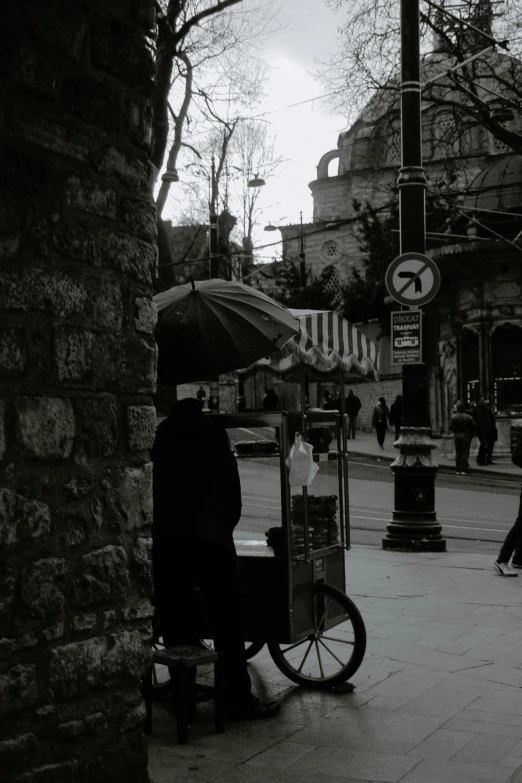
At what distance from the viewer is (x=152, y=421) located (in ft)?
16.0

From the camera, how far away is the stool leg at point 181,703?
17.7 feet

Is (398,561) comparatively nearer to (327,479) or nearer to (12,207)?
(327,479)

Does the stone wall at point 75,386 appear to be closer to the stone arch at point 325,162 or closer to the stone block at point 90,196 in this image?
the stone block at point 90,196

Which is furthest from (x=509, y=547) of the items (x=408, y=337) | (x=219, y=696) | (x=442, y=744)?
(x=219, y=696)

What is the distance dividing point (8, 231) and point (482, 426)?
23948mm

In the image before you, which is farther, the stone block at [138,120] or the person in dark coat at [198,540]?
the person in dark coat at [198,540]

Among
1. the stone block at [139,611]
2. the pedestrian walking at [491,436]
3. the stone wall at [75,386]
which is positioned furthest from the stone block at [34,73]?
the pedestrian walking at [491,436]

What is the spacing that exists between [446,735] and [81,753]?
2.10m

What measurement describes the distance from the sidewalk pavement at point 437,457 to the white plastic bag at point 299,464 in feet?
49.2

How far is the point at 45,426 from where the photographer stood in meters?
4.21

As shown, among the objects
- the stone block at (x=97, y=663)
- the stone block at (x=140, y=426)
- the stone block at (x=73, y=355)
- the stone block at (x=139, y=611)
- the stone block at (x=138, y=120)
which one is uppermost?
the stone block at (x=138, y=120)

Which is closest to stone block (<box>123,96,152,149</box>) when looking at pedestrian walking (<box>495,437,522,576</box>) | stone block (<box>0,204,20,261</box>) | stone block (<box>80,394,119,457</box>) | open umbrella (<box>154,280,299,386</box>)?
stone block (<box>0,204,20,261</box>)

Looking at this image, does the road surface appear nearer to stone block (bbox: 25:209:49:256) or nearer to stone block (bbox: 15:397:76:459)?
stone block (bbox: 15:397:76:459)

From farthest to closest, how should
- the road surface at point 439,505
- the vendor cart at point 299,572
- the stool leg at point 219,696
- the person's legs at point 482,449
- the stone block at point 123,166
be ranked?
the person's legs at point 482,449 → the road surface at point 439,505 → the vendor cart at point 299,572 → the stool leg at point 219,696 → the stone block at point 123,166
